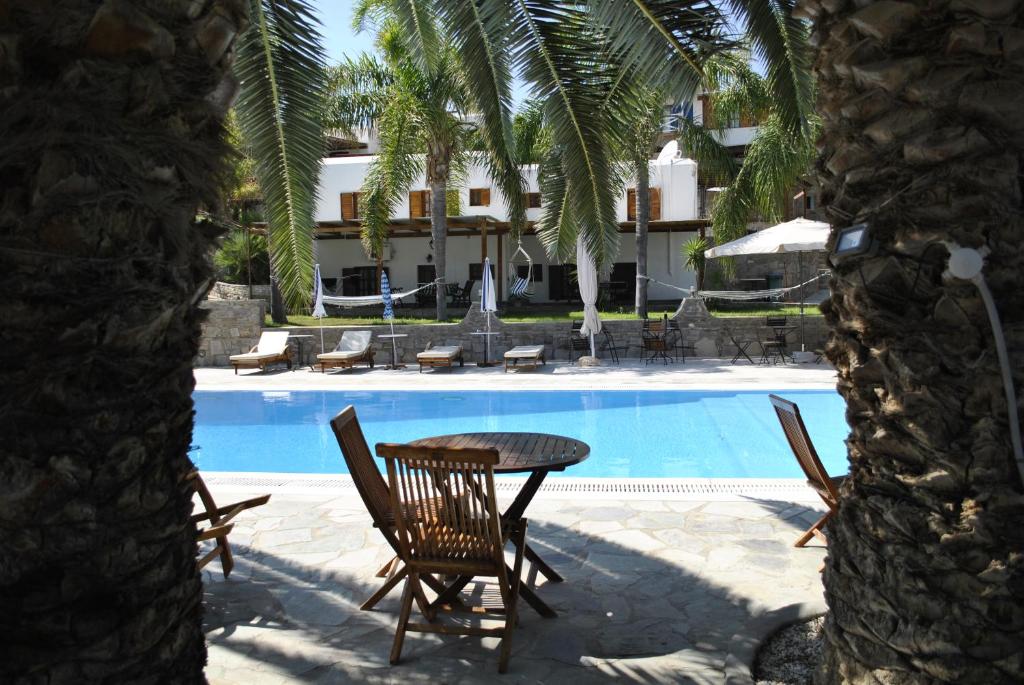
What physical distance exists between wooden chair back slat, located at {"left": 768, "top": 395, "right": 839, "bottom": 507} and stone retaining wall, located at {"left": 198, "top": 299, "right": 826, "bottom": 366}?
38.2 feet

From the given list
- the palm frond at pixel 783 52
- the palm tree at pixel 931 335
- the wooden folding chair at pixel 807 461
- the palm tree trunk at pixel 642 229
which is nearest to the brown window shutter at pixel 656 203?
the palm tree trunk at pixel 642 229

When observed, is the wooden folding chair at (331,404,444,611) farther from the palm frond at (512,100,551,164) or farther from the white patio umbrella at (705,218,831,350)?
the palm frond at (512,100,551,164)

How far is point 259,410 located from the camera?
1161 centimetres

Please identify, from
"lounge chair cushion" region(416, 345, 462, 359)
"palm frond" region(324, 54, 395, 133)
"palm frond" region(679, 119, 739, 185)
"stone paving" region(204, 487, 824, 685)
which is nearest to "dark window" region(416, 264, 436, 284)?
"palm frond" region(324, 54, 395, 133)

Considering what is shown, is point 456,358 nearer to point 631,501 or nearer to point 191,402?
point 631,501

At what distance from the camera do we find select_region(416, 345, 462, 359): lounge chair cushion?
1429 cm

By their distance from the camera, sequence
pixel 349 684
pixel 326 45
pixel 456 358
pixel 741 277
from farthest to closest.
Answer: pixel 741 277
pixel 456 358
pixel 326 45
pixel 349 684

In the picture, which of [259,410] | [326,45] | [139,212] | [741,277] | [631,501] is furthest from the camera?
[741,277]

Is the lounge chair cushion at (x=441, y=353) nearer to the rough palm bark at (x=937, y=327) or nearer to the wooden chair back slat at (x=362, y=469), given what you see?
the wooden chair back slat at (x=362, y=469)

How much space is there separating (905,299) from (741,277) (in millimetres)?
24206

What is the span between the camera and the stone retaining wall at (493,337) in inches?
618

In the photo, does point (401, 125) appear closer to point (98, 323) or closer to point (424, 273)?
point (424, 273)

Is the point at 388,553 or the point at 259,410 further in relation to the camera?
the point at 259,410

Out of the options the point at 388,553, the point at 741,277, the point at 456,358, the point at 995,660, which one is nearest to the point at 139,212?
the point at 995,660
